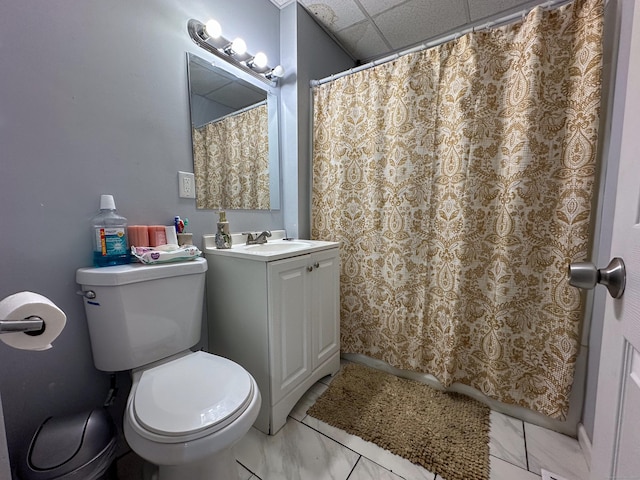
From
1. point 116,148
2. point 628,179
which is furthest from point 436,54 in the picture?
point 116,148

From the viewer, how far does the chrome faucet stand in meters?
1.47

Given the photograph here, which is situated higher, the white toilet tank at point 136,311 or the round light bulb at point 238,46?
the round light bulb at point 238,46

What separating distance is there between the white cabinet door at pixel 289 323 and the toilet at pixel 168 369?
26 centimetres

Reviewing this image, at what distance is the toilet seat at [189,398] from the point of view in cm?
67

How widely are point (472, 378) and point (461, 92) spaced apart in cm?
142

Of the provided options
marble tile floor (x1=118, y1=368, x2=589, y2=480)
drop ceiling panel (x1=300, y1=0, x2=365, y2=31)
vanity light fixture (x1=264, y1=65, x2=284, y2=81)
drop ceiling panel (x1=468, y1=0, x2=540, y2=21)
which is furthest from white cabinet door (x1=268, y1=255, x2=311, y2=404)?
drop ceiling panel (x1=468, y1=0, x2=540, y2=21)

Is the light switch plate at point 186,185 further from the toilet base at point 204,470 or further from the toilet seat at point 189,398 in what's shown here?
the toilet base at point 204,470

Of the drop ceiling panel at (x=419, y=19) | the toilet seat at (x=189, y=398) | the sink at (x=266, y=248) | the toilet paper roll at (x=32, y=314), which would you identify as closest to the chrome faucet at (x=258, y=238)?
the sink at (x=266, y=248)

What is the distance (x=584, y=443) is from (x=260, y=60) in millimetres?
2322

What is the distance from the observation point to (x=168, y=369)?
92cm

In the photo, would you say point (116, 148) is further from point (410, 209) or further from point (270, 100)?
point (410, 209)

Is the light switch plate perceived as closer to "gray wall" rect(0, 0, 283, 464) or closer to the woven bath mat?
"gray wall" rect(0, 0, 283, 464)

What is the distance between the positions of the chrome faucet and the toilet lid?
0.67m

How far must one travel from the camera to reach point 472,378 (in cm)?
135
